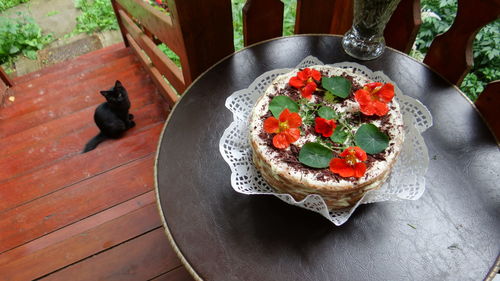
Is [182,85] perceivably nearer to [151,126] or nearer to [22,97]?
[151,126]

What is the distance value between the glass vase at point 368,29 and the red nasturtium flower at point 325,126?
52 cm

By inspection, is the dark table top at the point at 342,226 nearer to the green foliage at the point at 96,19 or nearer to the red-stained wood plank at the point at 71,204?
the red-stained wood plank at the point at 71,204

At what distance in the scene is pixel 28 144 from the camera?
267 centimetres

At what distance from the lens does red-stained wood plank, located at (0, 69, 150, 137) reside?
2941 mm

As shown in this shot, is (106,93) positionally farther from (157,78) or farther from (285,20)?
(285,20)

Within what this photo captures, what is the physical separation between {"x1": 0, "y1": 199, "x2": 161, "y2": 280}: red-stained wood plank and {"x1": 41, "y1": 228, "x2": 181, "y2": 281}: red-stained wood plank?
0.04 meters

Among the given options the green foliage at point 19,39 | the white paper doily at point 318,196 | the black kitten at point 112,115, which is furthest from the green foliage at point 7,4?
the white paper doily at point 318,196

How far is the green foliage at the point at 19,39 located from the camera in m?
4.05

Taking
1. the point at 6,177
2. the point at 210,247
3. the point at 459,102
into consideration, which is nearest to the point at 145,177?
the point at 6,177

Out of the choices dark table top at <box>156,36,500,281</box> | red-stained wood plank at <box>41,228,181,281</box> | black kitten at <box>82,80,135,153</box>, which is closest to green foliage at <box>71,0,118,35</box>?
black kitten at <box>82,80,135,153</box>

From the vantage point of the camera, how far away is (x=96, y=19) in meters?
4.34

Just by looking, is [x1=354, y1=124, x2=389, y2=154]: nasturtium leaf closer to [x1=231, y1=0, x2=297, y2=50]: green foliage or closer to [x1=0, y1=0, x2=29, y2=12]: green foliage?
[x1=231, y1=0, x2=297, y2=50]: green foliage

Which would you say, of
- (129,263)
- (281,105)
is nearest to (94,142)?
(129,263)

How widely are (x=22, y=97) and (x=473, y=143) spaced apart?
377 cm
